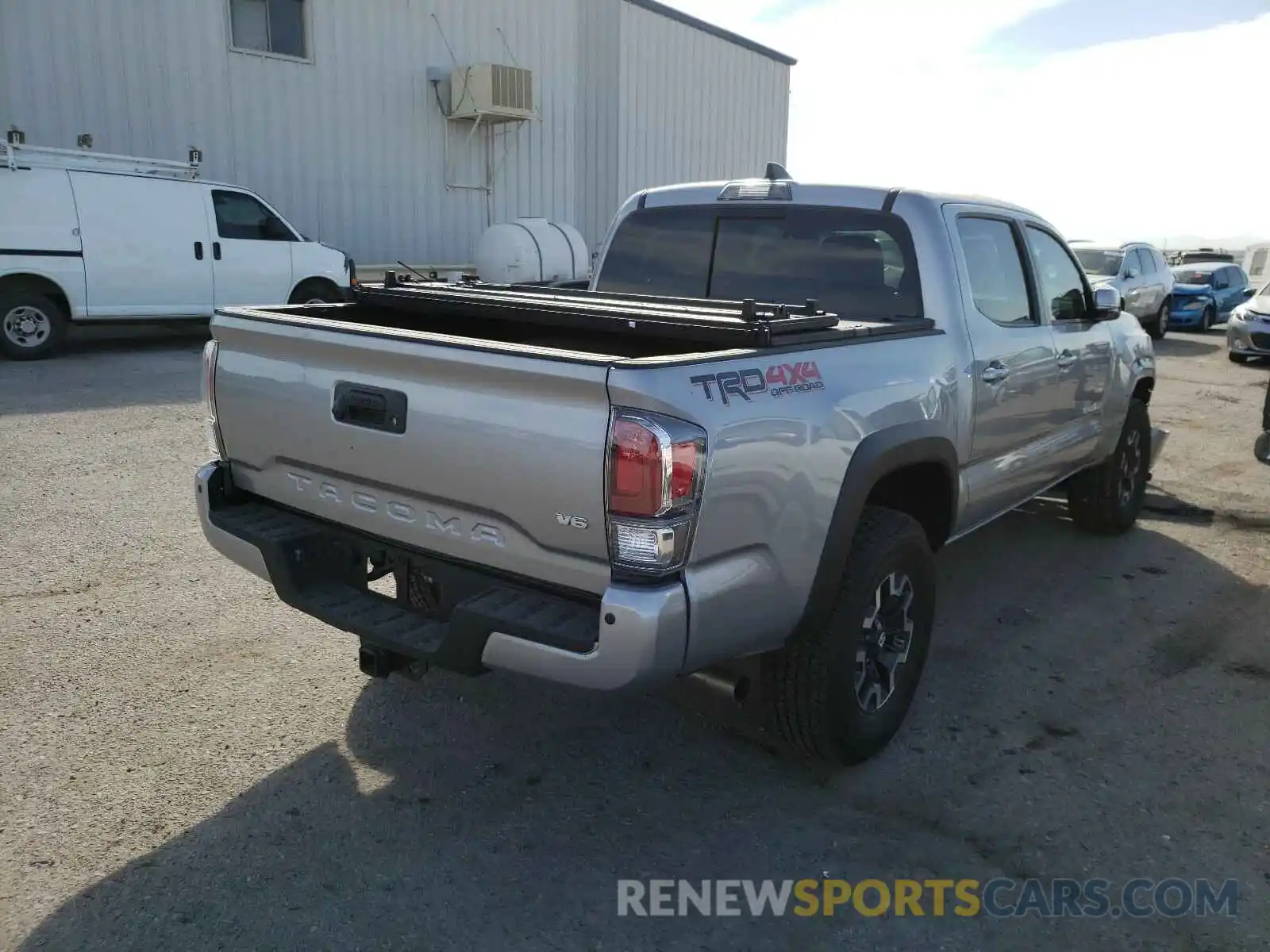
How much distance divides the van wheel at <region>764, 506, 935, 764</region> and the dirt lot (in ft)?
0.63

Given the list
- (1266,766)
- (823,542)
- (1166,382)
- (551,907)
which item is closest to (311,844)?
(551,907)

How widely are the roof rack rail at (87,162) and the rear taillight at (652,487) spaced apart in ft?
36.2

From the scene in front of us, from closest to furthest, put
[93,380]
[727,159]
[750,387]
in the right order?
1. [750,387]
2. [93,380]
3. [727,159]

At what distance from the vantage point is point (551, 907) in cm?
270

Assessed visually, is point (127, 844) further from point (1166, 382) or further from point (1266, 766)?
point (1166, 382)

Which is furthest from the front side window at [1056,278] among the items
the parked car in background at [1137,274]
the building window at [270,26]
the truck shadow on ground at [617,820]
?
the building window at [270,26]

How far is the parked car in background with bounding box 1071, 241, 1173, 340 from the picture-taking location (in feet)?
56.1

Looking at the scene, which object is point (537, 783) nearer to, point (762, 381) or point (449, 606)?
point (449, 606)

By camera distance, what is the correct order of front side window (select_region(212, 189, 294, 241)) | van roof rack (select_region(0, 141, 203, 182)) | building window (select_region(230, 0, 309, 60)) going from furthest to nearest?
building window (select_region(230, 0, 309, 60))
front side window (select_region(212, 189, 294, 241))
van roof rack (select_region(0, 141, 203, 182))

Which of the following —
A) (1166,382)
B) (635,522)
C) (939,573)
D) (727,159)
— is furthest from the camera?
(727,159)

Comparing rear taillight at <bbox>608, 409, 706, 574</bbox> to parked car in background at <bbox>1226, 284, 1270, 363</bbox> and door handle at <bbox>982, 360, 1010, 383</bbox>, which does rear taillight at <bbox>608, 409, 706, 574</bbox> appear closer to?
door handle at <bbox>982, 360, 1010, 383</bbox>

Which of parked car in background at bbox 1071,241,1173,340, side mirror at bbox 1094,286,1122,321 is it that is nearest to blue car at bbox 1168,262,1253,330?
parked car in background at bbox 1071,241,1173,340

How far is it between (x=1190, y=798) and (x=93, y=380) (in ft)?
33.8

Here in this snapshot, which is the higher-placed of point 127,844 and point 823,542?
point 823,542
